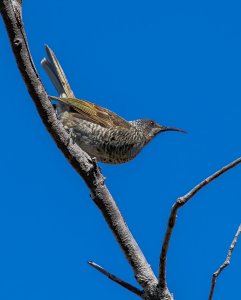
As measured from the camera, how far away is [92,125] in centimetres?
624

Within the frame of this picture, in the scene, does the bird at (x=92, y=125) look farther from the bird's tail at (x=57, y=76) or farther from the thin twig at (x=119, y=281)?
the thin twig at (x=119, y=281)

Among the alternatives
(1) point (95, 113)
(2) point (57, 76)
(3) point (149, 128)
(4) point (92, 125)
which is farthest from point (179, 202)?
(3) point (149, 128)

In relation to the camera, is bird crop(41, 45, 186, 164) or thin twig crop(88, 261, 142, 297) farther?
bird crop(41, 45, 186, 164)

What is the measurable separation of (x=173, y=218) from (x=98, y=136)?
3.93 m

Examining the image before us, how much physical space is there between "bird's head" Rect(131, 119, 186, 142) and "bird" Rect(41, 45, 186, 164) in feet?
1.92

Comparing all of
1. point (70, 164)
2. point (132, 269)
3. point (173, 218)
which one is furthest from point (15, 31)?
point (132, 269)

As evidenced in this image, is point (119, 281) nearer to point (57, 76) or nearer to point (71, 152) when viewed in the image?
point (71, 152)

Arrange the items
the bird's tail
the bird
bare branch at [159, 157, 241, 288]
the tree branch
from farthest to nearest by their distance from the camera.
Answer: the bird's tail → the bird → the tree branch → bare branch at [159, 157, 241, 288]

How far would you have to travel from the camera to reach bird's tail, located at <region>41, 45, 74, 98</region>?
21.0 feet

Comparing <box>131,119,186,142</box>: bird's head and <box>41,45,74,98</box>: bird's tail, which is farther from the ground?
<box>131,119,186,142</box>: bird's head

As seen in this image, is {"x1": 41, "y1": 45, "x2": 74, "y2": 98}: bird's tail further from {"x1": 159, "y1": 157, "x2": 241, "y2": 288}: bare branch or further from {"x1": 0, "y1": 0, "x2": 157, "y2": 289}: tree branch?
{"x1": 159, "y1": 157, "x2": 241, "y2": 288}: bare branch

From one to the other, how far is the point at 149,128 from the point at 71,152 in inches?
185

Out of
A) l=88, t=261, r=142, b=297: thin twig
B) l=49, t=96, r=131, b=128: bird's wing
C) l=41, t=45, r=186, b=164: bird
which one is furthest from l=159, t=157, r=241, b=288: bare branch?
l=49, t=96, r=131, b=128: bird's wing

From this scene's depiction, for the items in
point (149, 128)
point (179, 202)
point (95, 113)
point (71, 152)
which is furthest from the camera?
point (149, 128)
